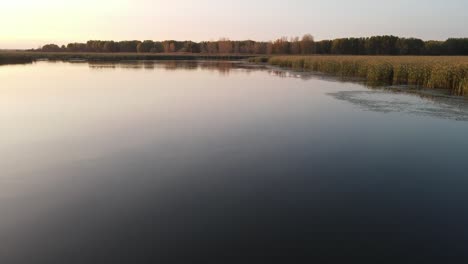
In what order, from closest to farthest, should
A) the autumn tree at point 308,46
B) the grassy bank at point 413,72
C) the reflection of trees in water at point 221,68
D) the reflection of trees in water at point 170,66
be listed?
the grassy bank at point 413,72 < the reflection of trees in water at point 221,68 < the reflection of trees in water at point 170,66 < the autumn tree at point 308,46

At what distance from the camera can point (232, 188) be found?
765 centimetres

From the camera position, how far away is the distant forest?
4057 inches

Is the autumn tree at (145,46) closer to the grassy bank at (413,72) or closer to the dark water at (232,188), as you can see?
the grassy bank at (413,72)

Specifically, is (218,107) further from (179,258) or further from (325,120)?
(179,258)

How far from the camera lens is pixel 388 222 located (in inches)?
245

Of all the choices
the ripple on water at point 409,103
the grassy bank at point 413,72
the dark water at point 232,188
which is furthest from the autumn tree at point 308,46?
the dark water at point 232,188

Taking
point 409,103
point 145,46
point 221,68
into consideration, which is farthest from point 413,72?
point 145,46

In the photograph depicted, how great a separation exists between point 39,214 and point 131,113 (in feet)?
33.1

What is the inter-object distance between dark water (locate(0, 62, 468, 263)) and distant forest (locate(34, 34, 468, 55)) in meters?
101

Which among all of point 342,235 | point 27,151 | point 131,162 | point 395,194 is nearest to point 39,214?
point 131,162

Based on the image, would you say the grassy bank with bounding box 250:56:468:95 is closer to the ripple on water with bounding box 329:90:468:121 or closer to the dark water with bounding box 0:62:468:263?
the ripple on water with bounding box 329:90:468:121

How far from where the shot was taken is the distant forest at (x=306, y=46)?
10306 centimetres

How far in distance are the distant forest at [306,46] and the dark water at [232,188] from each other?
331 feet

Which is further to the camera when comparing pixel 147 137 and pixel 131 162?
pixel 147 137
